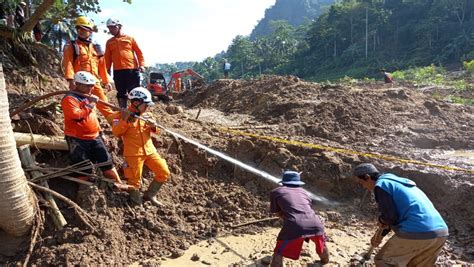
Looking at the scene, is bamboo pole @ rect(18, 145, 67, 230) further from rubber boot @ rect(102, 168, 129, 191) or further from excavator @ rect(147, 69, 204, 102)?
excavator @ rect(147, 69, 204, 102)

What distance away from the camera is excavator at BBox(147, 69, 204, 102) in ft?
58.0

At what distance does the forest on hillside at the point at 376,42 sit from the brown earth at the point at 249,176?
108ft

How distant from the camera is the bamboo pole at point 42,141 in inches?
190

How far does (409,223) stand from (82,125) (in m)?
3.92

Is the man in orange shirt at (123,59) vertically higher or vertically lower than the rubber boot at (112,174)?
higher

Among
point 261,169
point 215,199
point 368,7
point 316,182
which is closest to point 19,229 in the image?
point 215,199

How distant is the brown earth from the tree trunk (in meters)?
0.44

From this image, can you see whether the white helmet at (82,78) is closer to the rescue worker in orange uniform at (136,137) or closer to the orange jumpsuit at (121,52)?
the rescue worker in orange uniform at (136,137)

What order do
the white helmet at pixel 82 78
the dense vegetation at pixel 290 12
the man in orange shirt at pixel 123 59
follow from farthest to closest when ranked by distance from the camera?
the dense vegetation at pixel 290 12 → the man in orange shirt at pixel 123 59 → the white helmet at pixel 82 78

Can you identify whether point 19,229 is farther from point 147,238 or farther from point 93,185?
point 147,238

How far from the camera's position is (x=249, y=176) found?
673 centimetres

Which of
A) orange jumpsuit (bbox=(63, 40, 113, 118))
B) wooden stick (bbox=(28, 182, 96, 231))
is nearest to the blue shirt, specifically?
wooden stick (bbox=(28, 182, 96, 231))

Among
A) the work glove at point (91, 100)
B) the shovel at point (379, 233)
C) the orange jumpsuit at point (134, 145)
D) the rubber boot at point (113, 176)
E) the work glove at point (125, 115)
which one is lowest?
the shovel at point (379, 233)

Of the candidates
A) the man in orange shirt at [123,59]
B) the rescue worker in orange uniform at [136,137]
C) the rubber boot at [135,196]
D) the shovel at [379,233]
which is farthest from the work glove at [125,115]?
the shovel at [379,233]
